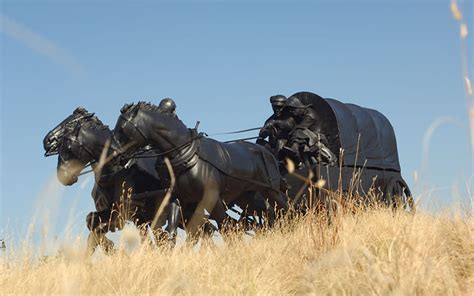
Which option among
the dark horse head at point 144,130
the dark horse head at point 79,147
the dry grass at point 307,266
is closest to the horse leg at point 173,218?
the dark horse head at point 144,130

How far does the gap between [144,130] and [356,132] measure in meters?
4.19

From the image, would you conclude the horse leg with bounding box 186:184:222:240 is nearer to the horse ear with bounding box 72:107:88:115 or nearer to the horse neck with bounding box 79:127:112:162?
the horse neck with bounding box 79:127:112:162

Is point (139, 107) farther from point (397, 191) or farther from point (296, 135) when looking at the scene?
point (397, 191)

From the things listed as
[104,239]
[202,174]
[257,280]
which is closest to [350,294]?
[257,280]

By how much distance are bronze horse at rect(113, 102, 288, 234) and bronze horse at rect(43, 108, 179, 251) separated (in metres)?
0.42

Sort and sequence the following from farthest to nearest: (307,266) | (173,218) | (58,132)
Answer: (58,132) < (173,218) < (307,266)

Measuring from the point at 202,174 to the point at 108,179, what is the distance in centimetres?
163

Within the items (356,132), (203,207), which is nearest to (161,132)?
(203,207)

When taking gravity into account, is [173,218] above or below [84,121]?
below

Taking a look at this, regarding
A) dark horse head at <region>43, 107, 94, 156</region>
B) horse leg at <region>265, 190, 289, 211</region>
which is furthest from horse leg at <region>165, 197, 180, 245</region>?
dark horse head at <region>43, 107, 94, 156</region>

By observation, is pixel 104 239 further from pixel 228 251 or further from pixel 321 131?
pixel 321 131

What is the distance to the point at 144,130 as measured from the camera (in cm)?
989

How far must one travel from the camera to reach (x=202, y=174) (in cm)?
990

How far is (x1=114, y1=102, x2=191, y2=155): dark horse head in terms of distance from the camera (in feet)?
32.2
